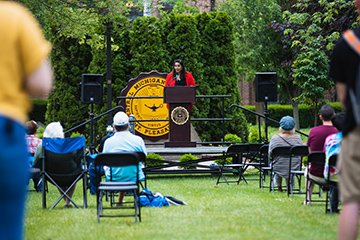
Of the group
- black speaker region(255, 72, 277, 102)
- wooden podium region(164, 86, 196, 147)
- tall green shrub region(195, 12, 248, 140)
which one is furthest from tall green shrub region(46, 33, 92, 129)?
black speaker region(255, 72, 277, 102)

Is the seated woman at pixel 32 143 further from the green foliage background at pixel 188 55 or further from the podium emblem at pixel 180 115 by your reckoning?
the green foliage background at pixel 188 55

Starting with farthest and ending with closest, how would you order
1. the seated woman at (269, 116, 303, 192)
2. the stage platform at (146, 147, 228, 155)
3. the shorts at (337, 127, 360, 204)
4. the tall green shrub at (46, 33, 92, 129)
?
the tall green shrub at (46, 33, 92, 129), the stage platform at (146, 147, 228, 155), the seated woman at (269, 116, 303, 192), the shorts at (337, 127, 360, 204)

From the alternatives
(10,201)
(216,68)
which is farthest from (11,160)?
(216,68)

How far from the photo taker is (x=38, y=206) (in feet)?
42.1

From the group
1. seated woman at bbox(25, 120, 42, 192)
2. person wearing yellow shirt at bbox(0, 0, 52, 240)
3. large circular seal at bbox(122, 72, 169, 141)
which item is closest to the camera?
person wearing yellow shirt at bbox(0, 0, 52, 240)

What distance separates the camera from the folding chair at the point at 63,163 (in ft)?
39.8

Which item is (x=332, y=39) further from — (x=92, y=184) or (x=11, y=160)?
(x=11, y=160)

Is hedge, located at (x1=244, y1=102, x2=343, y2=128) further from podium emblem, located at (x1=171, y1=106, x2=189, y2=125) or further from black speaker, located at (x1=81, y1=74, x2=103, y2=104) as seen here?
black speaker, located at (x1=81, y1=74, x2=103, y2=104)

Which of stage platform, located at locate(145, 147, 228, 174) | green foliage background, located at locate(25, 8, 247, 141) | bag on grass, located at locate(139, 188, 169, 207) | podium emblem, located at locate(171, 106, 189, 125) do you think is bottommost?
bag on grass, located at locate(139, 188, 169, 207)

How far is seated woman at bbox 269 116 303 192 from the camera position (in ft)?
46.8

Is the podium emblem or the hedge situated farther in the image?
the hedge

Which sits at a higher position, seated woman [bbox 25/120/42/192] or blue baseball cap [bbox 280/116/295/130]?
blue baseball cap [bbox 280/116/295/130]

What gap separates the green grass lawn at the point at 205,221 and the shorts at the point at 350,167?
3.44m

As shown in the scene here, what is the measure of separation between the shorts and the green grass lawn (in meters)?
3.44
